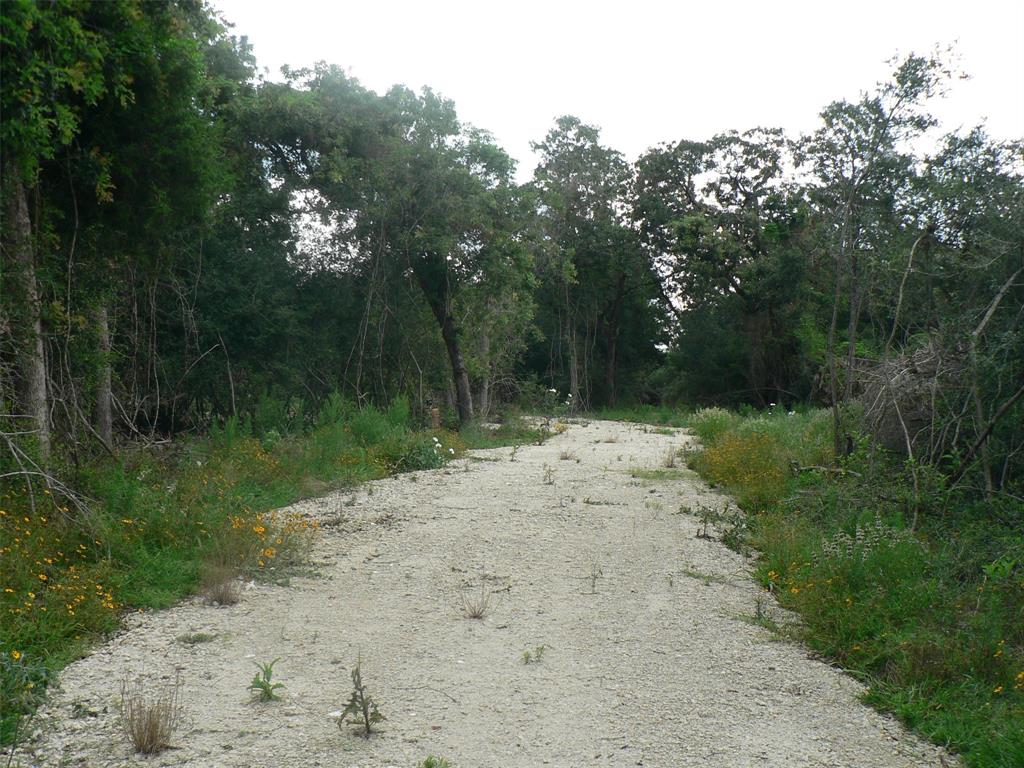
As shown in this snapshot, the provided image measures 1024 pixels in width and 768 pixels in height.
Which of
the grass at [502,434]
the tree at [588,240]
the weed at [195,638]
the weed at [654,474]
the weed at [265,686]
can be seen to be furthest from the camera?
the tree at [588,240]

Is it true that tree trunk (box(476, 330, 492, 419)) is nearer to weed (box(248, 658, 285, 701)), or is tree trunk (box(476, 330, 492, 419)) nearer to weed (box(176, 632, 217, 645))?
weed (box(176, 632, 217, 645))

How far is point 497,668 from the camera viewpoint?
4.62m

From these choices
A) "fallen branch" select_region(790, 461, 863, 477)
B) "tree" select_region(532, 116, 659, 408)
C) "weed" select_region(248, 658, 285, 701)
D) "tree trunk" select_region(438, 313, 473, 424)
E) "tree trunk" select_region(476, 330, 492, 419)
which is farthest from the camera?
"tree" select_region(532, 116, 659, 408)

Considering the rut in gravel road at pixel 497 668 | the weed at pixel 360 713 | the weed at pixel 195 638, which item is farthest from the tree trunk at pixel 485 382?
the weed at pixel 360 713

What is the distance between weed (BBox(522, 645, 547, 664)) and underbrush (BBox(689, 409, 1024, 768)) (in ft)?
5.50

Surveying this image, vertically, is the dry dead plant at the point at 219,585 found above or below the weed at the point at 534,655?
above

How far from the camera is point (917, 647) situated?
461cm

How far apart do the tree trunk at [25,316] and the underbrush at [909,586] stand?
5976 millimetres

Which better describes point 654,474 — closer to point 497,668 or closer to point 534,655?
point 534,655

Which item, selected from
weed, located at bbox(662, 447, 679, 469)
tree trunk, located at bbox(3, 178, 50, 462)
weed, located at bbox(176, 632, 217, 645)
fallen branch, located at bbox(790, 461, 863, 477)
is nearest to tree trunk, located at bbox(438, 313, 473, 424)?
weed, located at bbox(662, 447, 679, 469)

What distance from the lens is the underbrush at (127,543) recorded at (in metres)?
4.54

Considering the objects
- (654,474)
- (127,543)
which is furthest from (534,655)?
(654,474)

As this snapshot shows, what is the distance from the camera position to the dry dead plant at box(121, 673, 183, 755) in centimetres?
352

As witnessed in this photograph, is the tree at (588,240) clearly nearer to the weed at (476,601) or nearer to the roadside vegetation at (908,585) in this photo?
the roadside vegetation at (908,585)
